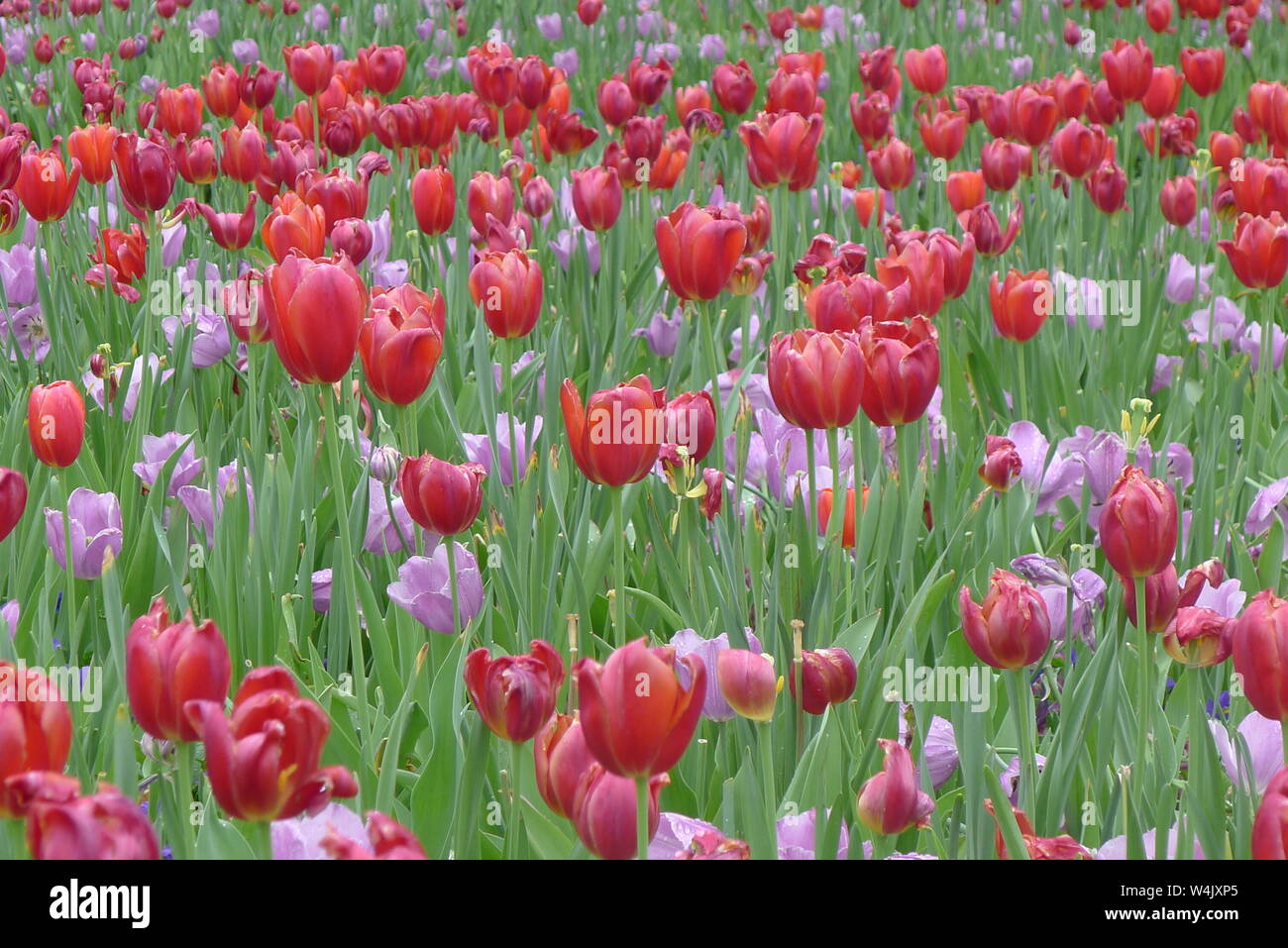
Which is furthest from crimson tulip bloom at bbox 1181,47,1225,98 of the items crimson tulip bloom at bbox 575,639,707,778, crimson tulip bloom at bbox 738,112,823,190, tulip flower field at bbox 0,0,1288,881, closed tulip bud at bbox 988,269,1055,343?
crimson tulip bloom at bbox 575,639,707,778

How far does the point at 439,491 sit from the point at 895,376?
490mm

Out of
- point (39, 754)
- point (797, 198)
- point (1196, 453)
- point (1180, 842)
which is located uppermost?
point (797, 198)

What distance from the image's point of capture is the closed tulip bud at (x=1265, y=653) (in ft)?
3.15

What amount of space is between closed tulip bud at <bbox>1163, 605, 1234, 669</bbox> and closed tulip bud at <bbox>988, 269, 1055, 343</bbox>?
98 centimetres

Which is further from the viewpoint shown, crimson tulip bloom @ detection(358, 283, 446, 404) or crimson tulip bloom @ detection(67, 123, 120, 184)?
crimson tulip bloom @ detection(67, 123, 120, 184)

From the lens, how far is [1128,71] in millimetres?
3510

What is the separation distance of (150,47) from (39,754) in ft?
18.6

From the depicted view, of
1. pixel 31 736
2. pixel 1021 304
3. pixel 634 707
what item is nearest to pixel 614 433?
pixel 634 707

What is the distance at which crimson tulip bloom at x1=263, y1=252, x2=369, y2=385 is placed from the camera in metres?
1.32

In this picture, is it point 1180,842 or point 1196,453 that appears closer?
point 1180,842

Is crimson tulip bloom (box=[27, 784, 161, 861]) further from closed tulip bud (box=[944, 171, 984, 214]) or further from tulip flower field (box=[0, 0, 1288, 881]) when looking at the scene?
closed tulip bud (box=[944, 171, 984, 214])
